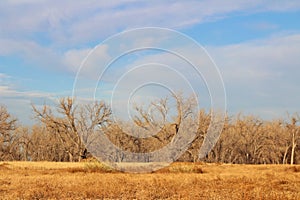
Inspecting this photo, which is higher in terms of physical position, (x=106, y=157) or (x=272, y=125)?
(x=272, y=125)

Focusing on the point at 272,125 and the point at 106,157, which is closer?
the point at 106,157

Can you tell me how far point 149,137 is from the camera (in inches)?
2188

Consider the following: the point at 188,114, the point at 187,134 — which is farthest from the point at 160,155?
the point at 187,134

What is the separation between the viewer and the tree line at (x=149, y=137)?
50531mm

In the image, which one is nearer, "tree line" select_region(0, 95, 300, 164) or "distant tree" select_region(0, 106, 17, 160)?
"tree line" select_region(0, 95, 300, 164)

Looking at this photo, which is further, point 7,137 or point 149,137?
point 7,137

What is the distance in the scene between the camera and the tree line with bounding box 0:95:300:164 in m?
50.5

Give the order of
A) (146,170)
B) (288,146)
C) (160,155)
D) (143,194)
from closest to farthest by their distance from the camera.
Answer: (143,194)
(146,170)
(160,155)
(288,146)

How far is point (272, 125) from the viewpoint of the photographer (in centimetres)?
8000

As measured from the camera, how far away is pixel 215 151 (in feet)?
247

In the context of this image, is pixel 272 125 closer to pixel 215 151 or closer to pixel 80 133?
pixel 215 151

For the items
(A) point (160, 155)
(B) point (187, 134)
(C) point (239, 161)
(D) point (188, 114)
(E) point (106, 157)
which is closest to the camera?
(E) point (106, 157)

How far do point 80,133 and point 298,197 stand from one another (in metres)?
48.5

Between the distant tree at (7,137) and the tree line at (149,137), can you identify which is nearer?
the tree line at (149,137)
